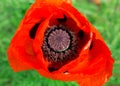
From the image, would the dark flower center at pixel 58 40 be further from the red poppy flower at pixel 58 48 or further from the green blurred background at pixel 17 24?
the green blurred background at pixel 17 24

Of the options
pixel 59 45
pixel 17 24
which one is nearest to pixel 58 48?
pixel 59 45

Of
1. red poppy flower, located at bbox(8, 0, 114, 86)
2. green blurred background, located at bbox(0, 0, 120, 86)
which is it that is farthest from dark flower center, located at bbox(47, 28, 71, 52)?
green blurred background, located at bbox(0, 0, 120, 86)

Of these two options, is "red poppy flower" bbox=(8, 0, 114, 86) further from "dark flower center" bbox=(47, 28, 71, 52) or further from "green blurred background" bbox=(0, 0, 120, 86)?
"green blurred background" bbox=(0, 0, 120, 86)

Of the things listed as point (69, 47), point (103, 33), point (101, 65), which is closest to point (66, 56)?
point (69, 47)

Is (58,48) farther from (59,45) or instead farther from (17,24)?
(17,24)

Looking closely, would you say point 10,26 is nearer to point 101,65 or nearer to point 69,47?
point 69,47

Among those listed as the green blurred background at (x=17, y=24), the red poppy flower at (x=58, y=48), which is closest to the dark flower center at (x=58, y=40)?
the red poppy flower at (x=58, y=48)
